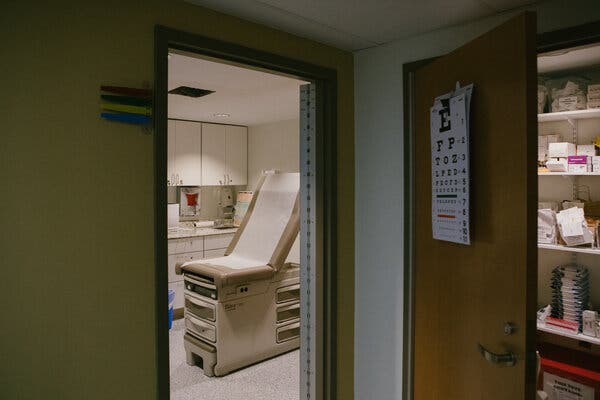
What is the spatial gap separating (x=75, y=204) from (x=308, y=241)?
128cm

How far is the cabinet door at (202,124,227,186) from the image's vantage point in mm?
5543

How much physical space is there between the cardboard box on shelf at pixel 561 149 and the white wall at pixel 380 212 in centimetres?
153

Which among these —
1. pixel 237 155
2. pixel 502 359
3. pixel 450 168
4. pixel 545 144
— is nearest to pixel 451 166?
pixel 450 168

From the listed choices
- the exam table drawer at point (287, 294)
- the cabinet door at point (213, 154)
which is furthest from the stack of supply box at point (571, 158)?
the cabinet door at point (213, 154)

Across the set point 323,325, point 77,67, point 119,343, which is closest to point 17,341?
point 119,343

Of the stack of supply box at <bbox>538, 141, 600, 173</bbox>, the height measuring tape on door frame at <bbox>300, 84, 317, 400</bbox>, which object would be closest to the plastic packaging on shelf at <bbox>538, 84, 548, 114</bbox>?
the stack of supply box at <bbox>538, 141, 600, 173</bbox>

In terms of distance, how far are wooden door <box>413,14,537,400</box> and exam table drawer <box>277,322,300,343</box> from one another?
1904 mm

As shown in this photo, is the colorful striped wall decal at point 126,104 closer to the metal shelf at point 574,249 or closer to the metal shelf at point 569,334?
the metal shelf at point 574,249

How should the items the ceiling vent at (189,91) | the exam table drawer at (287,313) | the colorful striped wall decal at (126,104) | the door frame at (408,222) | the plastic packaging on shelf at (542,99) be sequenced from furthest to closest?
the exam table drawer at (287,313) → the ceiling vent at (189,91) → the plastic packaging on shelf at (542,99) → the door frame at (408,222) → the colorful striped wall decal at (126,104)

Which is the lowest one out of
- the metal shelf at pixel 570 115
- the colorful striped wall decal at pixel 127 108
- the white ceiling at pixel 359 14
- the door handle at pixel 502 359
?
the door handle at pixel 502 359

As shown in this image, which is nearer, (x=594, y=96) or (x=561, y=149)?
(x=594, y=96)

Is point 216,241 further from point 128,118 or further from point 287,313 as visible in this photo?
point 128,118

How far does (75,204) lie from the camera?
1.38 m

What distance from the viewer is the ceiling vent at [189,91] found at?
11.6 ft
